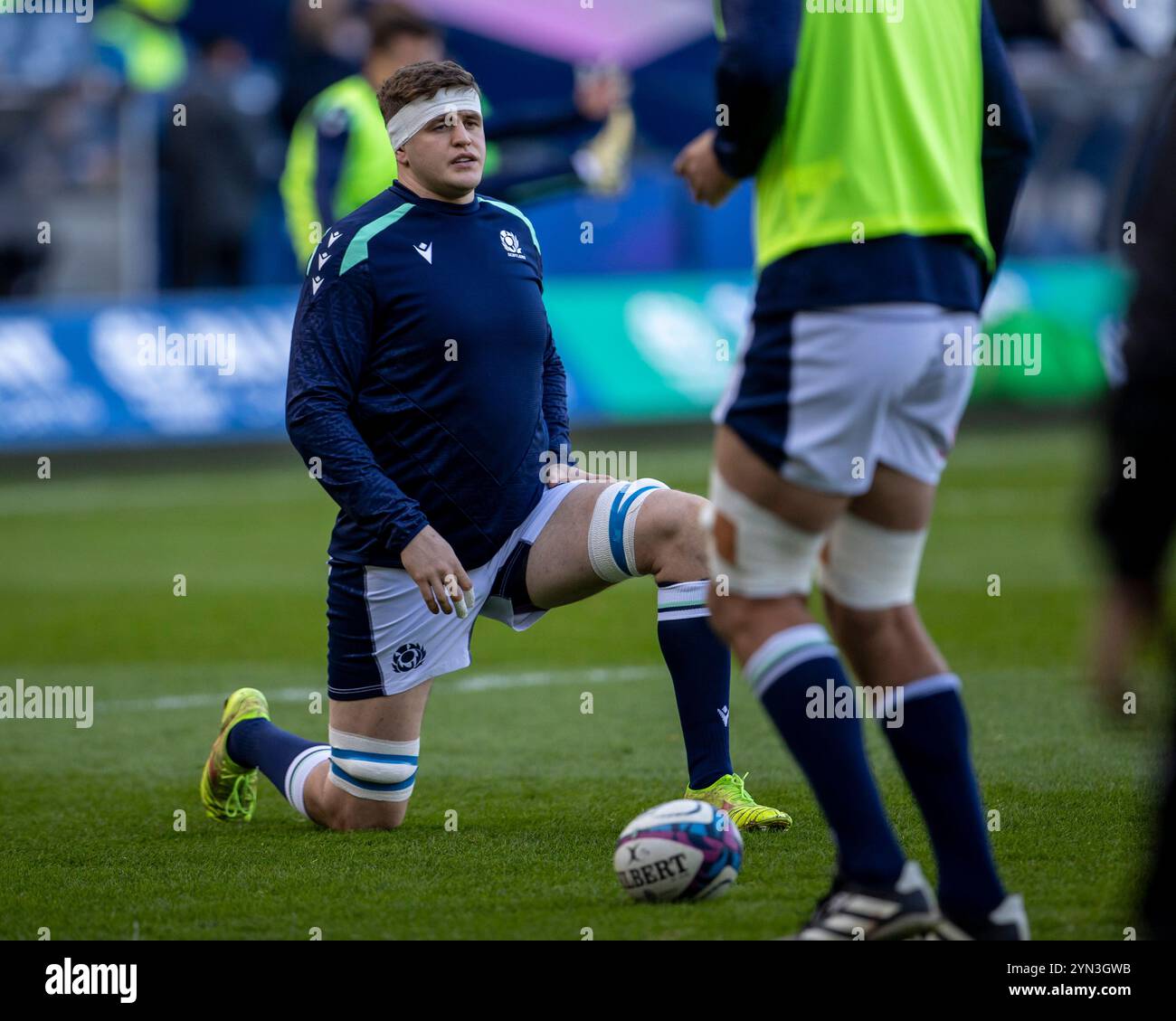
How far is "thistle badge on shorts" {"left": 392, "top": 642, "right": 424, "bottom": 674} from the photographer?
15.9 ft

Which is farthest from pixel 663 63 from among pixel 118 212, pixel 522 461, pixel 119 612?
pixel 522 461

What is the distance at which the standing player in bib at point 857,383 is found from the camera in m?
3.33

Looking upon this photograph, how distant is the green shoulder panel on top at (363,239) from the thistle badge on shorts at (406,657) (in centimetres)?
99

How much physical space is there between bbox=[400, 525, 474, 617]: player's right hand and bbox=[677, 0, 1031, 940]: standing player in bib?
107 cm

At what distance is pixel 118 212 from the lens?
1767 cm

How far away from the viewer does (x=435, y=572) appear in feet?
14.6

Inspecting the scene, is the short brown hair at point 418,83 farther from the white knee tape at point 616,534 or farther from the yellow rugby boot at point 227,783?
the yellow rugby boot at point 227,783

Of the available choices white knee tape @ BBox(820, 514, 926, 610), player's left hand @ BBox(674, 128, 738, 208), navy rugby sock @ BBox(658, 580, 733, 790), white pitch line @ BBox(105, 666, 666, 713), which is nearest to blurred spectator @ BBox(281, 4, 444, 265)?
white pitch line @ BBox(105, 666, 666, 713)

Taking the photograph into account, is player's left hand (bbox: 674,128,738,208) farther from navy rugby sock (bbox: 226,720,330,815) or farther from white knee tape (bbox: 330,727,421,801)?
navy rugby sock (bbox: 226,720,330,815)

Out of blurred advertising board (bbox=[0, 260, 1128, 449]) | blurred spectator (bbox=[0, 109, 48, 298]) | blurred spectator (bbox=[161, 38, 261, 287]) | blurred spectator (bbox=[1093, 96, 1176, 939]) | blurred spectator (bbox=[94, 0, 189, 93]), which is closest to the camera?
blurred spectator (bbox=[1093, 96, 1176, 939])

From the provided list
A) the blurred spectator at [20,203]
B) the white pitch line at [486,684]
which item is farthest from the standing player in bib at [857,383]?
the blurred spectator at [20,203]

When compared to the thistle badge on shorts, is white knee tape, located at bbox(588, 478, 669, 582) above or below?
above
